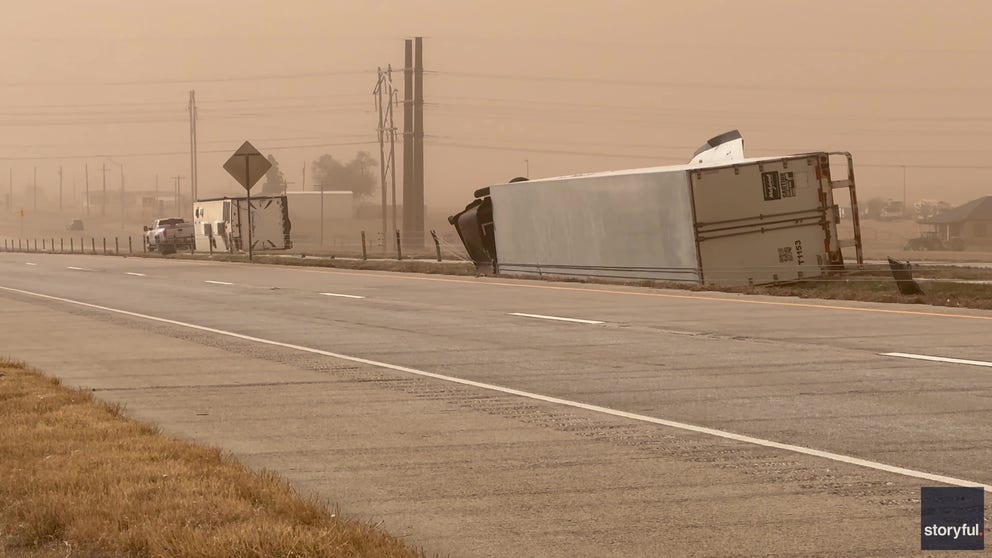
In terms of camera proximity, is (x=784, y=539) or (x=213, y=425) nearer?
(x=784, y=539)

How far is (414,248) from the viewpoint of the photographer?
224 feet

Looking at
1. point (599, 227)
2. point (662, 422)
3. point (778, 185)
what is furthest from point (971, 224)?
point (662, 422)

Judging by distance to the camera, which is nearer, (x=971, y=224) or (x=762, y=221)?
(x=762, y=221)

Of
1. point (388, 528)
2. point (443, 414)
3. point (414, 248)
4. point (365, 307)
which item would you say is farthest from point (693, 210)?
point (414, 248)

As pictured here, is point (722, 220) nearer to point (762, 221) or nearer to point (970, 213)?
point (762, 221)

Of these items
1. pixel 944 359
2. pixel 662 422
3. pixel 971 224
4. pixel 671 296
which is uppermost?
pixel 971 224

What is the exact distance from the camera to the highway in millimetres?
6773

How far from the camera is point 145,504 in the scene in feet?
22.3

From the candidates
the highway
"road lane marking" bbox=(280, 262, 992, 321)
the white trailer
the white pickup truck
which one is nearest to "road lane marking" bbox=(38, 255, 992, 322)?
"road lane marking" bbox=(280, 262, 992, 321)

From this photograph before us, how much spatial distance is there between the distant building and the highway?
109564 millimetres

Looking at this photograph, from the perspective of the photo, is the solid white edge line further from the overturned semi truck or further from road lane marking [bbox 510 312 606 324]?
the overturned semi truck

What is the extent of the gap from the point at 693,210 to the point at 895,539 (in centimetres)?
1938

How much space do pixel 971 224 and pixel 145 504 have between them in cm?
12780

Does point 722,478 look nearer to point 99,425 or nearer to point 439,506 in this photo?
point 439,506
